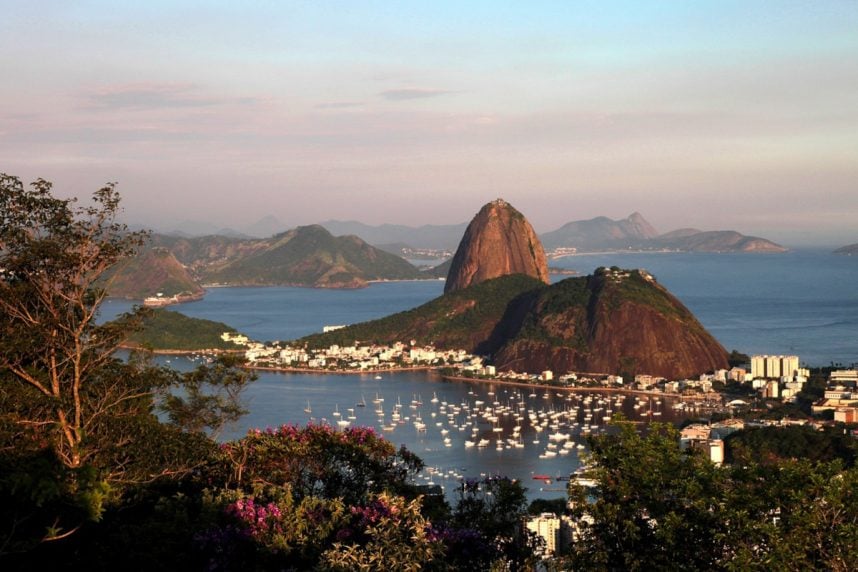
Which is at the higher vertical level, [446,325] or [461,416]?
[446,325]

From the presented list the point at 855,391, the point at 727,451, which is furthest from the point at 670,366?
the point at 727,451

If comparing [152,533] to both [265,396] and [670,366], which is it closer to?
[265,396]

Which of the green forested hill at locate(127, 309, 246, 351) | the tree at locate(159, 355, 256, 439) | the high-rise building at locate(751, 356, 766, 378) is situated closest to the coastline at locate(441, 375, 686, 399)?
the high-rise building at locate(751, 356, 766, 378)

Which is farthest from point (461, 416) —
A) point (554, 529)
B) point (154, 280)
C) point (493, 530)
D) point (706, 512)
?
point (154, 280)

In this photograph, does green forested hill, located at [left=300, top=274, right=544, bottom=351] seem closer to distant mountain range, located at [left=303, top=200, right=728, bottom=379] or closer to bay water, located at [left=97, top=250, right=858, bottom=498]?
distant mountain range, located at [left=303, top=200, right=728, bottom=379]

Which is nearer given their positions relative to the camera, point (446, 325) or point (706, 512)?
point (706, 512)

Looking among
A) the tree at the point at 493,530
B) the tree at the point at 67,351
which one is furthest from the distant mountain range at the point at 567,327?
the tree at the point at 67,351

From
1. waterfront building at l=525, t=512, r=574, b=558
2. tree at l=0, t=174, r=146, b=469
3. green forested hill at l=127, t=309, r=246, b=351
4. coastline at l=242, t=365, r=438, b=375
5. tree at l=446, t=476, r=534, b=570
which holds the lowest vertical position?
coastline at l=242, t=365, r=438, b=375

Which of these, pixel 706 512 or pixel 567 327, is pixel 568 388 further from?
pixel 706 512
